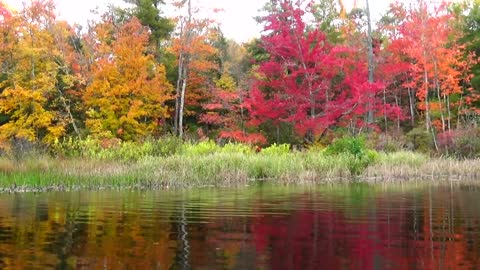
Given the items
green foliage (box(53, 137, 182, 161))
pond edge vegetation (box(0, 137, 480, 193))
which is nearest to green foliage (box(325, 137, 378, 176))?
pond edge vegetation (box(0, 137, 480, 193))

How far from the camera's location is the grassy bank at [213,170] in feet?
53.7

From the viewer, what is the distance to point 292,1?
92.0ft

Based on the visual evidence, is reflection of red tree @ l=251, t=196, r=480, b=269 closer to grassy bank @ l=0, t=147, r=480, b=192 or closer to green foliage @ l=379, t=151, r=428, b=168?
grassy bank @ l=0, t=147, r=480, b=192

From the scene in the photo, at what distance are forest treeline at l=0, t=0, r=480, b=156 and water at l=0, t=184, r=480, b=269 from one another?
14600 millimetres

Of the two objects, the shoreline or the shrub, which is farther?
the shrub

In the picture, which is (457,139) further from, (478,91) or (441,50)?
(478,91)

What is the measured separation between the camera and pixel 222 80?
1526 inches

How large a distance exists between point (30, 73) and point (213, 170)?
19828 mm

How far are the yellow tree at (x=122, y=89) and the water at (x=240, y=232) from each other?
2005cm

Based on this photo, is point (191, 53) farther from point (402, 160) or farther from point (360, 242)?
point (360, 242)

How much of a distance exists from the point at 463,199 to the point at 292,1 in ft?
57.3

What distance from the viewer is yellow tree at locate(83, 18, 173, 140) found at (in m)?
32.8

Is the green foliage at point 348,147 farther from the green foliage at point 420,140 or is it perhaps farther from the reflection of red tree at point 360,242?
the reflection of red tree at point 360,242

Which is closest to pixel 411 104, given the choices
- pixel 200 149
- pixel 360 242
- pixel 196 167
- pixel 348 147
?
pixel 348 147
